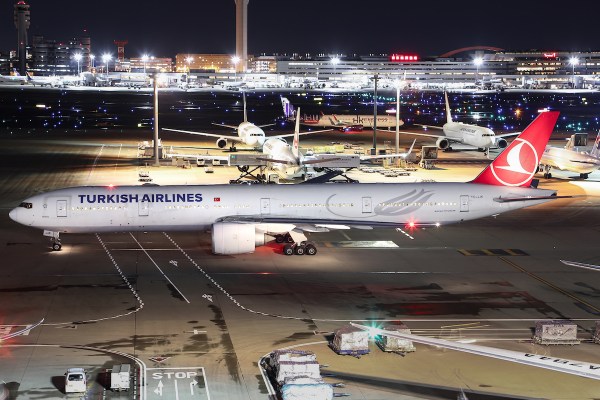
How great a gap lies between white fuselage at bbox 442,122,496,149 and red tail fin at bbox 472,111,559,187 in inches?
2164

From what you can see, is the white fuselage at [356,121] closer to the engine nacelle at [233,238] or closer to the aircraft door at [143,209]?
the aircraft door at [143,209]

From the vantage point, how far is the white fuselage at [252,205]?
50656 mm

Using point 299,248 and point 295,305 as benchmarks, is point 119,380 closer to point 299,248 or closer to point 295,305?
point 295,305

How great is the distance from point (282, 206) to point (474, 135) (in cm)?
6204

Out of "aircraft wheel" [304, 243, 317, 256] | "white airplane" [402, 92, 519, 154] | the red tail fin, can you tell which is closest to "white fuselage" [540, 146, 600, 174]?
"white airplane" [402, 92, 519, 154]

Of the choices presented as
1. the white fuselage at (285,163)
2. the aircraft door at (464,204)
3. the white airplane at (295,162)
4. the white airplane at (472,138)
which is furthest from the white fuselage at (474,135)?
the aircraft door at (464,204)

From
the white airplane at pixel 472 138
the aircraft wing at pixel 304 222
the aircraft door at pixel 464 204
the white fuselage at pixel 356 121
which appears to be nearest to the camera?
the aircraft wing at pixel 304 222

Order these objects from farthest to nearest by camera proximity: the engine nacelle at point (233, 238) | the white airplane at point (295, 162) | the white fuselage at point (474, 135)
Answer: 1. the white fuselage at point (474, 135)
2. the white airplane at point (295, 162)
3. the engine nacelle at point (233, 238)

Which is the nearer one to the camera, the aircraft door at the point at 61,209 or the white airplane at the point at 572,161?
the aircraft door at the point at 61,209

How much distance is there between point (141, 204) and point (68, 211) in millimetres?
4100

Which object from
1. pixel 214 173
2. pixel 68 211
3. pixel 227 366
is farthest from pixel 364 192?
pixel 214 173

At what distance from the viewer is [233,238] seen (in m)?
49.2

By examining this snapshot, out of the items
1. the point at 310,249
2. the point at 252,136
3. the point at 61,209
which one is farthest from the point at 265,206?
the point at 252,136

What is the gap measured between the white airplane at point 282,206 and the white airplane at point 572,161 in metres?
31.5
